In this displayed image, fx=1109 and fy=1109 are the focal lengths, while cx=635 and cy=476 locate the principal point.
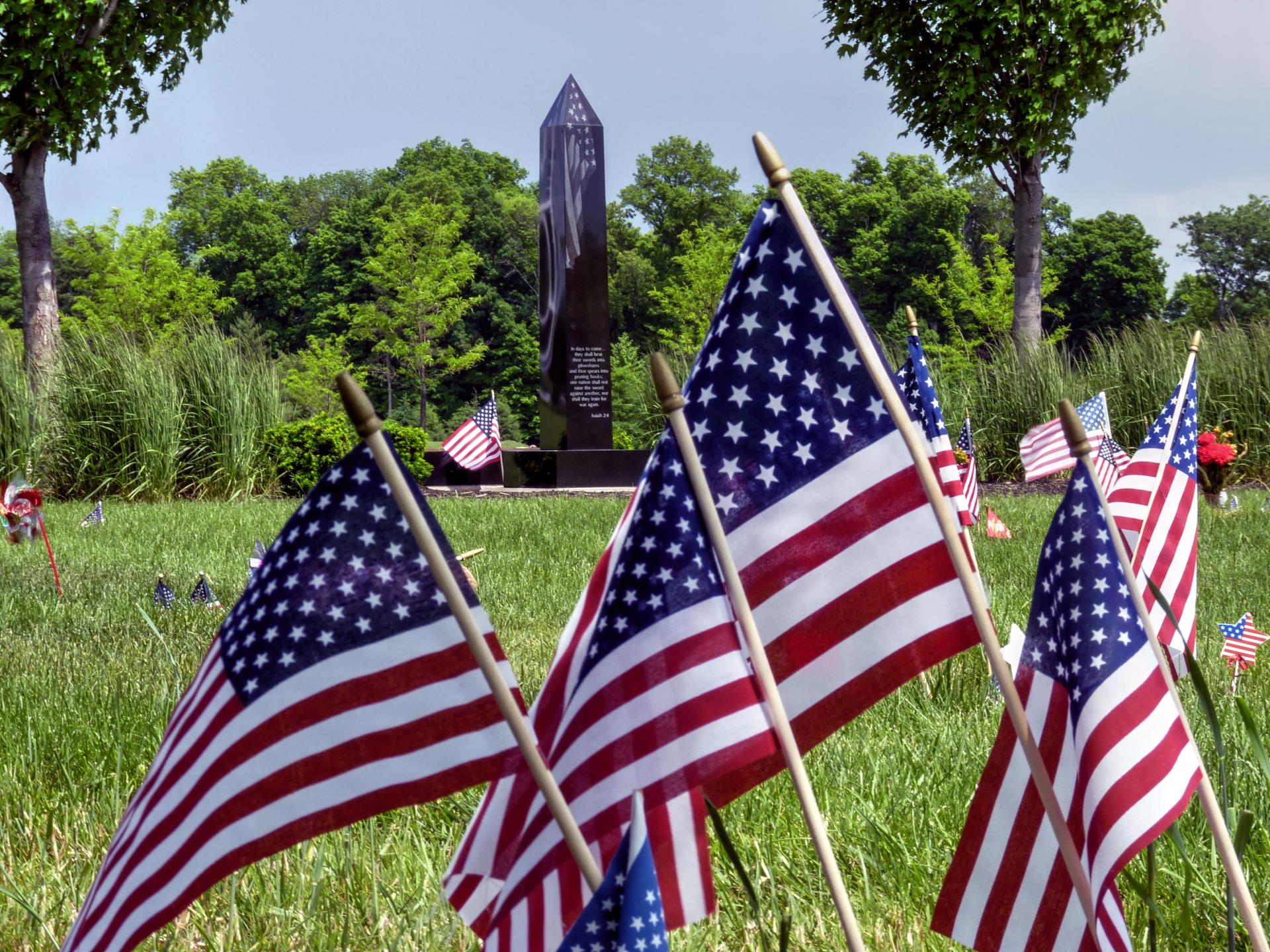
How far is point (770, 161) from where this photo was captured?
131 cm

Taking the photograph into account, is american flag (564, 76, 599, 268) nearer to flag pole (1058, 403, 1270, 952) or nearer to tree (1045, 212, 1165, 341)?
flag pole (1058, 403, 1270, 952)

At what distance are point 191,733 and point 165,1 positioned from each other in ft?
63.5

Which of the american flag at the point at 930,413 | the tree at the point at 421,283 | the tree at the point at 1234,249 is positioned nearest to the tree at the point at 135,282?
the tree at the point at 421,283

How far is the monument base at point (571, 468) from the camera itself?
52.1 feet

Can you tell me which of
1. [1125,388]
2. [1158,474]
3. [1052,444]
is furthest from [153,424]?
[1125,388]

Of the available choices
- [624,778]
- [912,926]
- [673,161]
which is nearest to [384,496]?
[624,778]

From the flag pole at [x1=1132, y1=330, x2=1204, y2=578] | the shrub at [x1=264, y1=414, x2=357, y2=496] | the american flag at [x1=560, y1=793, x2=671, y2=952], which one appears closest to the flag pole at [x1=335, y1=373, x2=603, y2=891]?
the american flag at [x1=560, y1=793, x2=671, y2=952]

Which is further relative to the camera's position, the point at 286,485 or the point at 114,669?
the point at 286,485

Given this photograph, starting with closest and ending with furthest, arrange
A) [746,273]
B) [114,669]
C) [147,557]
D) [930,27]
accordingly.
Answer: [746,273] < [114,669] < [147,557] < [930,27]

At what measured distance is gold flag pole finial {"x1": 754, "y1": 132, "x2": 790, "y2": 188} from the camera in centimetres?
130

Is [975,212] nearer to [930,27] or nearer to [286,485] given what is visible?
[930,27]

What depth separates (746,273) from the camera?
1436 millimetres

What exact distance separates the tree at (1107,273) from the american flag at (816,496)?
54.0 meters

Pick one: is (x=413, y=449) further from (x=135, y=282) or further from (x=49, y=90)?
(x=135, y=282)
